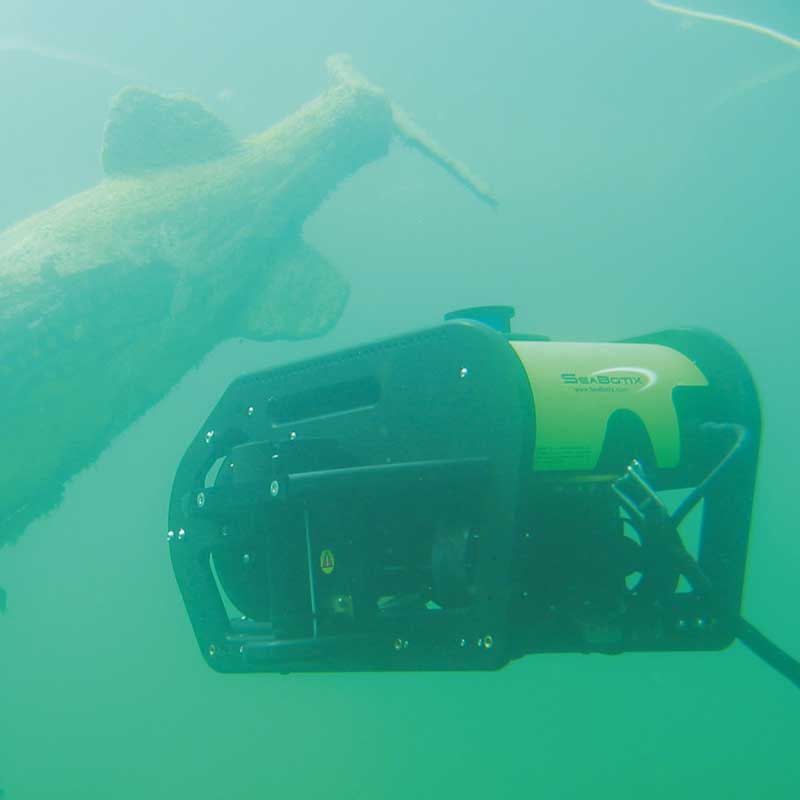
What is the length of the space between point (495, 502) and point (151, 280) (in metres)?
4.89

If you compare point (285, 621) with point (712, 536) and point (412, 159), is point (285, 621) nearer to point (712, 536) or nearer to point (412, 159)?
point (712, 536)

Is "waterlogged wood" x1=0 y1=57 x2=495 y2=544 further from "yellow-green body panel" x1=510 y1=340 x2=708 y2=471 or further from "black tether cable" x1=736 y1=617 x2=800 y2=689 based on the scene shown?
"black tether cable" x1=736 y1=617 x2=800 y2=689

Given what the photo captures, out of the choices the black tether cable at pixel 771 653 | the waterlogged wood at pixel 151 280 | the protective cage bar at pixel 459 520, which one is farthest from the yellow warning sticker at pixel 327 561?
the waterlogged wood at pixel 151 280

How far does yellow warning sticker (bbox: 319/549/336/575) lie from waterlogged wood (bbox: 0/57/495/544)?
12.5 ft

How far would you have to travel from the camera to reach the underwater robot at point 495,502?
170 centimetres

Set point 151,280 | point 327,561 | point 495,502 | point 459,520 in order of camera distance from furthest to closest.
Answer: point 151,280, point 327,561, point 459,520, point 495,502

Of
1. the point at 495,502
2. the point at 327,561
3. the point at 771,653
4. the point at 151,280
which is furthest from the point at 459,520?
the point at 151,280

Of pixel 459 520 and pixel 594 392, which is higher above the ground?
pixel 594 392

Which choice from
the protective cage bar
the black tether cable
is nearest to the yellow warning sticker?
the protective cage bar

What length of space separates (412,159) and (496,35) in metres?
6.85

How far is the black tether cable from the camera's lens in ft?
5.47

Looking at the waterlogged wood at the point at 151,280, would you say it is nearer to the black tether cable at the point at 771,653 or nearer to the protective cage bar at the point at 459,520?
the protective cage bar at the point at 459,520

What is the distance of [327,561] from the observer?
1.92 metres

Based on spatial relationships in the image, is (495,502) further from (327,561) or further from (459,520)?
(327,561)
